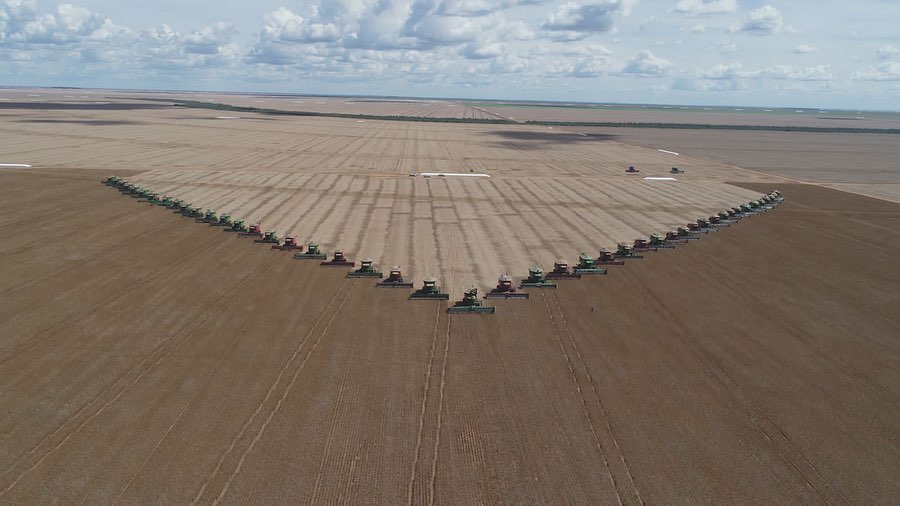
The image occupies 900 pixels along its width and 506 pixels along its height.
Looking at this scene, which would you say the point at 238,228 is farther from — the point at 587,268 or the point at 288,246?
the point at 587,268

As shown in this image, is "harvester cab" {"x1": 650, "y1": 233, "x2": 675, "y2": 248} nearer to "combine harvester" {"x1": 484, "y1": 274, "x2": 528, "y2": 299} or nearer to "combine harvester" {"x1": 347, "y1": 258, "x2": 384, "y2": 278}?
"combine harvester" {"x1": 484, "y1": 274, "x2": 528, "y2": 299}

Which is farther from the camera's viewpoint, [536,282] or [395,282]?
[536,282]

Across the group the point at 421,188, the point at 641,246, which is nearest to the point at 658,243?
the point at 641,246

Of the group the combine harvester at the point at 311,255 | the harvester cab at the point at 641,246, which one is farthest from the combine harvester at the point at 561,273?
the combine harvester at the point at 311,255

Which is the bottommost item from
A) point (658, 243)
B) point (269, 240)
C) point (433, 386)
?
point (433, 386)

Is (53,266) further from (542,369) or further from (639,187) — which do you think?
(639,187)

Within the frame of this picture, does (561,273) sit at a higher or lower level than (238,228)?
higher

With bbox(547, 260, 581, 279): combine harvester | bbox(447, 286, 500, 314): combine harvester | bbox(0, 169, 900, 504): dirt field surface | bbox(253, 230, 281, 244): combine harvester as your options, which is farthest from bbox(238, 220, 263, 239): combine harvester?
bbox(547, 260, 581, 279): combine harvester
